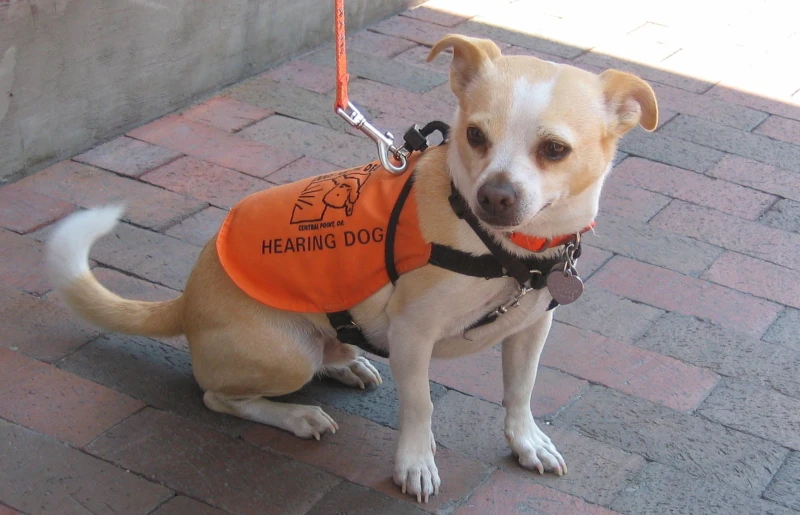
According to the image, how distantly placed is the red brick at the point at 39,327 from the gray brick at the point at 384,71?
2.59 meters

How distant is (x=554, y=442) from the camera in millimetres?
3008

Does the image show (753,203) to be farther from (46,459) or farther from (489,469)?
(46,459)

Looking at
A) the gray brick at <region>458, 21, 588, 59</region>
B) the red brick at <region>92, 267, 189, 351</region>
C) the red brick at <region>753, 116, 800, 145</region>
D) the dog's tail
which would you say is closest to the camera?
the dog's tail

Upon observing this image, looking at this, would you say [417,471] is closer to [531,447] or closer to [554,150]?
[531,447]

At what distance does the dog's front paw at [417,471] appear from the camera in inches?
107

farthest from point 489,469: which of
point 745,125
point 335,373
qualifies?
point 745,125

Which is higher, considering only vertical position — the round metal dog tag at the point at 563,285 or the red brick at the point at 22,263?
the round metal dog tag at the point at 563,285

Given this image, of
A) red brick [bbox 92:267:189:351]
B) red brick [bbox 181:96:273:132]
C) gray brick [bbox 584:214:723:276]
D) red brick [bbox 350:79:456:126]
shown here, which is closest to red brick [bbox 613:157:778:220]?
gray brick [bbox 584:214:723:276]

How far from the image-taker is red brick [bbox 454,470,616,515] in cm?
272

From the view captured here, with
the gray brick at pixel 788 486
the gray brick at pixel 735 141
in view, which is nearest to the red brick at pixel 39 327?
the gray brick at pixel 788 486

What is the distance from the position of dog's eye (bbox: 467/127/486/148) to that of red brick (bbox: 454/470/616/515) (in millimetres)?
1032

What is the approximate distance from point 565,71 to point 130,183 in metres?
2.43

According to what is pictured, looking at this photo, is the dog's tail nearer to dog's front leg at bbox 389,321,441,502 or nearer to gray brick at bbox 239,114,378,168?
dog's front leg at bbox 389,321,441,502

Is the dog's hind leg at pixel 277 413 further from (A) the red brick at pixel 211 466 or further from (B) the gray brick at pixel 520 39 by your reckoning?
(B) the gray brick at pixel 520 39
